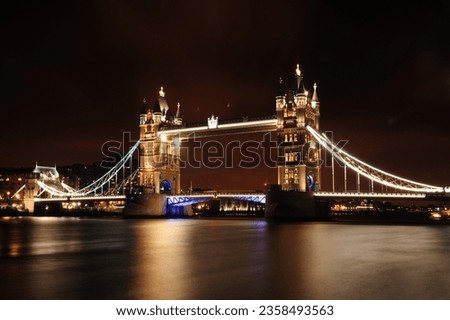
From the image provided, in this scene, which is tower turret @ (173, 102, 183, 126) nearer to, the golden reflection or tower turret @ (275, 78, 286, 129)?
tower turret @ (275, 78, 286, 129)

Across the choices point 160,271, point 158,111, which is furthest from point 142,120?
point 160,271

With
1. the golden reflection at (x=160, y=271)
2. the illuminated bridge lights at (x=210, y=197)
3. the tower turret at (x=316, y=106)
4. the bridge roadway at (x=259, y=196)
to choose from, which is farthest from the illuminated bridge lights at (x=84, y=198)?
the golden reflection at (x=160, y=271)

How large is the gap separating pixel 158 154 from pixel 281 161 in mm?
18662

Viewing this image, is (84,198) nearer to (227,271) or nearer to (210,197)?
(210,197)

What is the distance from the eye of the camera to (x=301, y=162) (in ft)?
172

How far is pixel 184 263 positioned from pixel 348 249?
766 cm

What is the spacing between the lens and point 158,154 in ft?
216

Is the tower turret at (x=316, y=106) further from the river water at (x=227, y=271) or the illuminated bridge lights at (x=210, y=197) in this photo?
the river water at (x=227, y=271)

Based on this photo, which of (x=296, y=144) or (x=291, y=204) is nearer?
(x=291, y=204)

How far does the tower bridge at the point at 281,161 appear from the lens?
50.0 meters

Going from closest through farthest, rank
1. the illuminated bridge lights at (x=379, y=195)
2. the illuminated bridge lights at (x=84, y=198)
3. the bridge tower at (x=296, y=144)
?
the illuminated bridge lights at (x=379, y=195) → the bridge tower at (x=296, y=144) → the illuminated bridge lights at (x=84, y=198)

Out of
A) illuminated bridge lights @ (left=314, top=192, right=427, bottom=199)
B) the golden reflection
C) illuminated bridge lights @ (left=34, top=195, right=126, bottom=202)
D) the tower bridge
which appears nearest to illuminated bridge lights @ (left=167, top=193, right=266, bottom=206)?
the tower bridge
